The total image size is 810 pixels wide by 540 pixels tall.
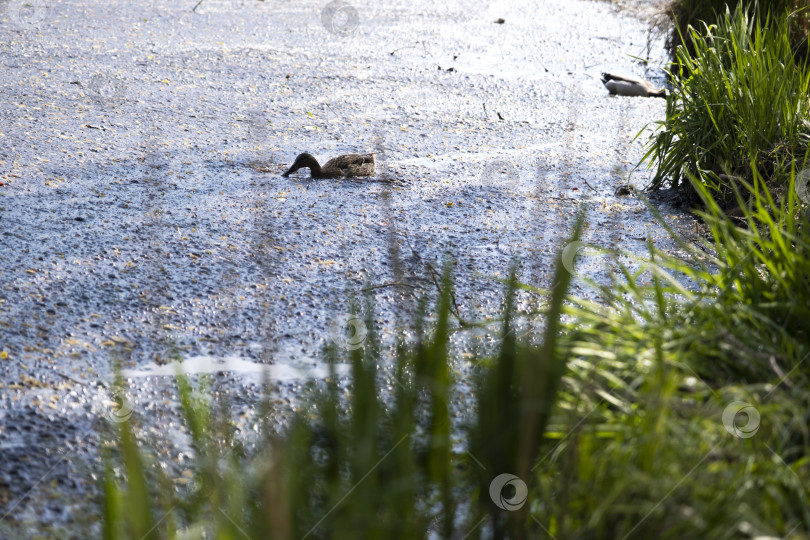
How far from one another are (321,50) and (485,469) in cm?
455

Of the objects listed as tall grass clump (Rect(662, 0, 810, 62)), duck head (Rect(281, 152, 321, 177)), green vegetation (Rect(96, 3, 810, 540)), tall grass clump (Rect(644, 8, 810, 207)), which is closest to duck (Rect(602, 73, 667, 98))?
tall grass clump (Rect(662, 0, 810, 62))

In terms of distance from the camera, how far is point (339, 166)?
3240mm

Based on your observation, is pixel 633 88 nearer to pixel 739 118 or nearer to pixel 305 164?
pixel 739 118

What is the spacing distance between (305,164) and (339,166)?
0.45 ft

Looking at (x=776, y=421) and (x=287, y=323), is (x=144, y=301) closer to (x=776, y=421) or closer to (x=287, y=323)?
(x=287, y=323)

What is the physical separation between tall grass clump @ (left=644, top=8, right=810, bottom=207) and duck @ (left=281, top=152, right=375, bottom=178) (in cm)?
116

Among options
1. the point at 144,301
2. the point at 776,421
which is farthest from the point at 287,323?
the point at 776,421

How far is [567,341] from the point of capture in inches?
50.6

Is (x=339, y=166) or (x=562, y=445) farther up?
(x=562, y=445)

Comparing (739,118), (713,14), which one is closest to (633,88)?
(713,14)

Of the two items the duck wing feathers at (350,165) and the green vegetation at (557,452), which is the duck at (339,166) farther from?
the green vegetation at (557,452)

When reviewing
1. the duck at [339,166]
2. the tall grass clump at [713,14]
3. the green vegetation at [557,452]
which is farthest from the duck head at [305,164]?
the tall grass clump at [713,14]

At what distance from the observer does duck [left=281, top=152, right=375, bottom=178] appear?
3193 millimetres

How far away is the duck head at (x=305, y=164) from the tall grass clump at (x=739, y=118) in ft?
4.43
